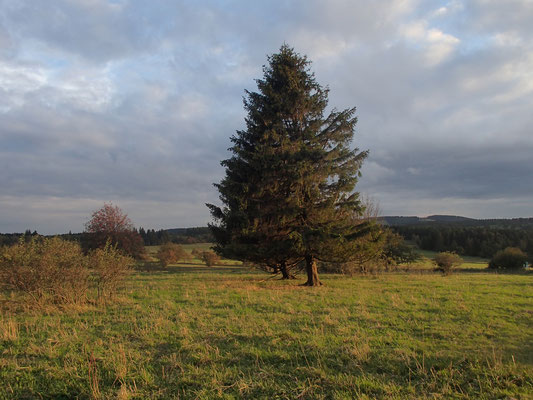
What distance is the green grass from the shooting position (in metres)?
4.16

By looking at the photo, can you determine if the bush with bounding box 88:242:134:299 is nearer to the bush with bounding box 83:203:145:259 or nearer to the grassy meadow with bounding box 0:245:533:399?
the grassy meadow with bounding box 0:245:533:399

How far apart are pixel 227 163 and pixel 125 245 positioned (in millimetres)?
19745

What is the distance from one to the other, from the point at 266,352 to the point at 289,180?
1024 centimetres

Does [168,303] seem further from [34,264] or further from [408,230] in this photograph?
[408,230]

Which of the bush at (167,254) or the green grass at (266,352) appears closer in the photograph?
the green grass at (266,352)

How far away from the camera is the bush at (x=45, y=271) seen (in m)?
8.91

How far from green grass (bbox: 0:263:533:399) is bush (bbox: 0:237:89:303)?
0.65 m

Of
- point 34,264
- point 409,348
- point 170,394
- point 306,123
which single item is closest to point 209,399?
point 170,394

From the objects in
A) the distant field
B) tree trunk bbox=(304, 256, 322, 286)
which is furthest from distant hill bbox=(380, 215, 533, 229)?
tree trunk bbox=(304, 256, 322, 286)

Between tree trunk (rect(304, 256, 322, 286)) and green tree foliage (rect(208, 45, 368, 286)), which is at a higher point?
green tree foliage (rect(208, 45, 368, 286))

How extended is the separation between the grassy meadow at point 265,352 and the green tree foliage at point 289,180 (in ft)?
18.3

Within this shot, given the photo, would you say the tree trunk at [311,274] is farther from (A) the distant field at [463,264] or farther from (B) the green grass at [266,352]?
(A) the distant field at [463,264]

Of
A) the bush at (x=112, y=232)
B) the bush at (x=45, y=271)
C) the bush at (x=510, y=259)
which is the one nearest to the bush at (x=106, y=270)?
the bush at (x=45, y=271)

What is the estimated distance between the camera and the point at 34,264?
905cm
